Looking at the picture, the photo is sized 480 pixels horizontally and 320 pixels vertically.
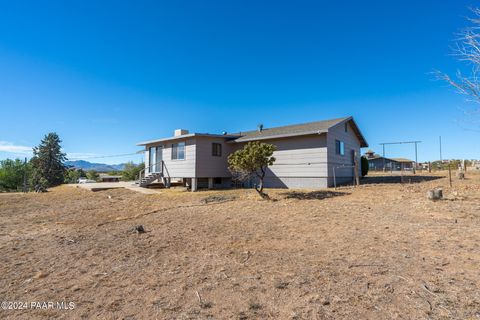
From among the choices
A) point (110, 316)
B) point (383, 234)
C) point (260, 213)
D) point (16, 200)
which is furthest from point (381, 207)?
point (16, 200)

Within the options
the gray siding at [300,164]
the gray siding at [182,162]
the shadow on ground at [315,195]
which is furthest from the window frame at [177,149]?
the shadow on ground at [315,195]

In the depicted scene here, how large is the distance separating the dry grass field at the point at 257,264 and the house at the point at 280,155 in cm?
657

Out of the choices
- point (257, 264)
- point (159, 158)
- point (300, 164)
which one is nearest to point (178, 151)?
point (159, 158)

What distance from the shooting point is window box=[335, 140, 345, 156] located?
1659 cm

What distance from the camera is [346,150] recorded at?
1836 centimetres

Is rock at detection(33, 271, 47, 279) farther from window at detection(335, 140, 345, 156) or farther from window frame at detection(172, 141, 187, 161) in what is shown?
window at detection(335, 140, 345, 156)

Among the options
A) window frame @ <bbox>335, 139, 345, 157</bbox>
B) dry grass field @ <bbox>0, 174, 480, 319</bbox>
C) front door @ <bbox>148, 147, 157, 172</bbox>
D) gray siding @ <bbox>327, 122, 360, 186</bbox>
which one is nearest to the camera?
dry grass field @ <bbox>0, 174, 480, 319</bbox>

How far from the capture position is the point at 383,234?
20.1 ft

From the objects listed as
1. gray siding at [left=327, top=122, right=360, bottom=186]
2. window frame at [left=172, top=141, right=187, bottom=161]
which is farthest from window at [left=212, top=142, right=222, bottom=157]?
gray siding at [left=327, top=122, right=360, bottom=186]

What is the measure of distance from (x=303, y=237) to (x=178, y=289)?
3473 millimetres

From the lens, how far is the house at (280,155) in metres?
15.4

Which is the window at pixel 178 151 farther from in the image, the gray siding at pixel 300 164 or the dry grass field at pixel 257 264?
the dry grass field at pixel 257 264

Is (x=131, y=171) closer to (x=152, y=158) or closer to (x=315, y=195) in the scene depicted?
(x=152, y=158)

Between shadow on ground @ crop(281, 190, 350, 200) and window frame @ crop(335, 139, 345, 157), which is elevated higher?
window frame @ crop(335, 139, 345, 157)
